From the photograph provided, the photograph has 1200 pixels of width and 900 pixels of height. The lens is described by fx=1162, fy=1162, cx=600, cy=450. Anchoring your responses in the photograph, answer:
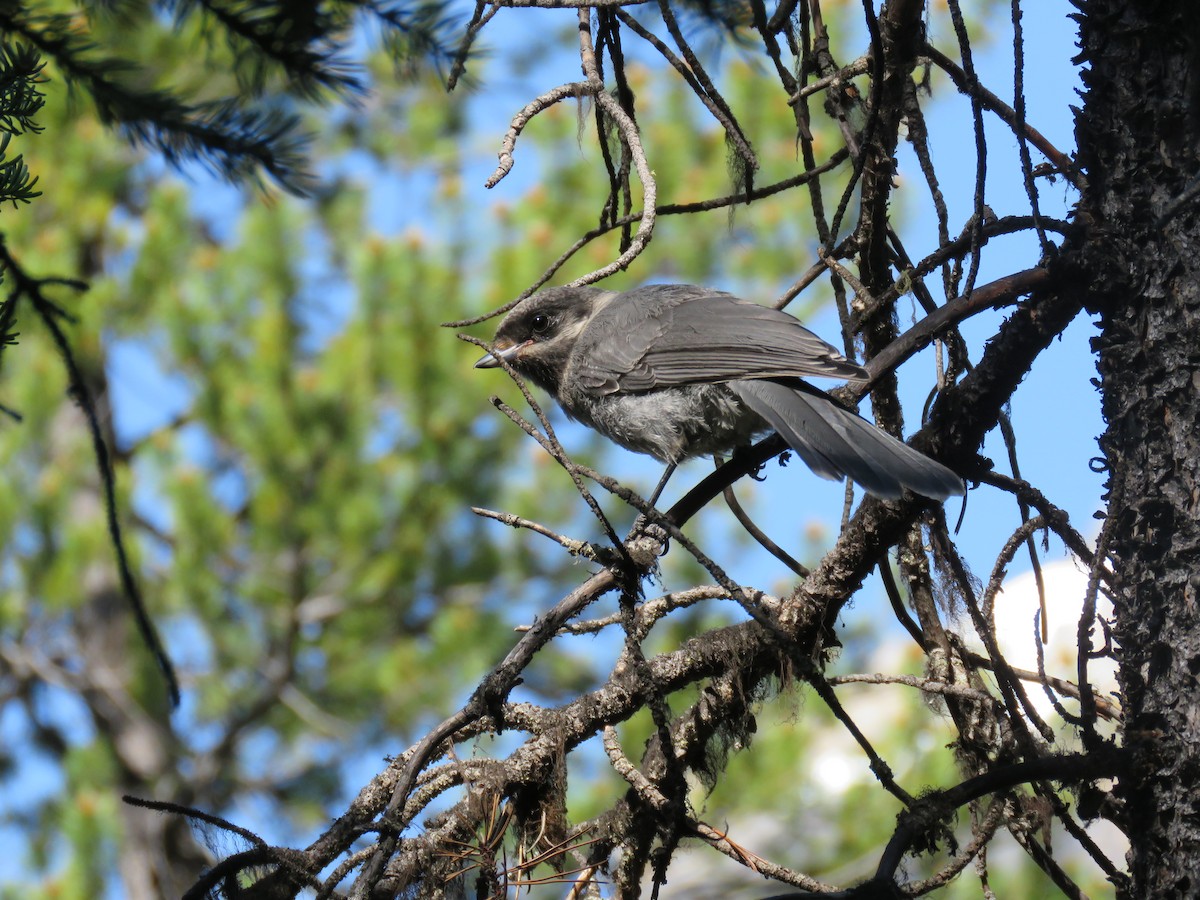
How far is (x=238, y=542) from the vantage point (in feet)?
31.2

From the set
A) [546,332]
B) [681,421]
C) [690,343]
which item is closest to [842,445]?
[681,421]

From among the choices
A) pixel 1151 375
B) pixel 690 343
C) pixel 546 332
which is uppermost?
pixel 546 332

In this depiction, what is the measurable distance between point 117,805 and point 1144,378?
9.36 m

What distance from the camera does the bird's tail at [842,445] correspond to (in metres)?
2.24

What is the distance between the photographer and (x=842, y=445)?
8.52 ft

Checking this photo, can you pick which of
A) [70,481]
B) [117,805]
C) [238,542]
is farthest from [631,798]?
[70,481]

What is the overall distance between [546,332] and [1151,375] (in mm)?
2477

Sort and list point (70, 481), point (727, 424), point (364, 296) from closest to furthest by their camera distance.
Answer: point (727, 424), point (364, 296), point (70, 481)

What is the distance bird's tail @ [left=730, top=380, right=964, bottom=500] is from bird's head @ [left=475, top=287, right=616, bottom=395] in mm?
1006

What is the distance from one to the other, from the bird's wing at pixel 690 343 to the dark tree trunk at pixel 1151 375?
0.84 meters

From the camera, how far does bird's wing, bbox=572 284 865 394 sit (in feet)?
10.1

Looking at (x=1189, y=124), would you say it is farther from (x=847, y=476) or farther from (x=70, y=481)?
(x=70, y=481)

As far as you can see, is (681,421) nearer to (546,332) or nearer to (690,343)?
(690,343)

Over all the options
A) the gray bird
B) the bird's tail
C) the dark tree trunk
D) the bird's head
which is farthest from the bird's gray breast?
the dark tree trunk
